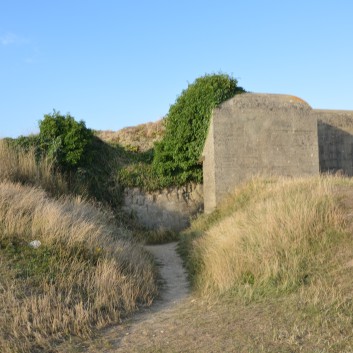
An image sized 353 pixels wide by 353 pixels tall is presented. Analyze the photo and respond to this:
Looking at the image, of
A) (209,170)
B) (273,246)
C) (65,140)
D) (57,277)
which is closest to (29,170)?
(65,140)

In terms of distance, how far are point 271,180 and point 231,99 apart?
10.9 ft

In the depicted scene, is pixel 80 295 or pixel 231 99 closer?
pixel 80 295

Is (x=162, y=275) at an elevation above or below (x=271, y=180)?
below

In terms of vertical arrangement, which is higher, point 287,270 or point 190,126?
point 190,126

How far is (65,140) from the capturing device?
1559 centimetres

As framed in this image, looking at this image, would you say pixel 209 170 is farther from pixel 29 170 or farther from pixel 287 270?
pixel 287 270

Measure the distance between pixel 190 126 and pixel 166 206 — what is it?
2.95 m

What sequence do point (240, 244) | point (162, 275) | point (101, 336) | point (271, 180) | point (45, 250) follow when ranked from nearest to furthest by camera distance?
1. point (101, 336)
2. point (45, 250)
3. point (240, 244)
4. point (162, 275)
5. point (271, 180)

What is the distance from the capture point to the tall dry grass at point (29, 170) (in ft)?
41.2

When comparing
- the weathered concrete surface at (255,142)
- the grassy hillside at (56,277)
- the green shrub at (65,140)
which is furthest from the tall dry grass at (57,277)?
the weathered concrete surface at (255,142)

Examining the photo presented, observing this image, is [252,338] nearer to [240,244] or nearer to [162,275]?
[240,244]

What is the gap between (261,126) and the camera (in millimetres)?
15117

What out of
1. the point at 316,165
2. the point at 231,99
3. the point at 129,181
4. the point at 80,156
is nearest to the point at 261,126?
the point at 231,99

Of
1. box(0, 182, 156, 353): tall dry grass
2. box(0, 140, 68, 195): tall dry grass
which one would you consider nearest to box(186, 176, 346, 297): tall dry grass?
box(0, 182, 156, 353): tall dry grass
